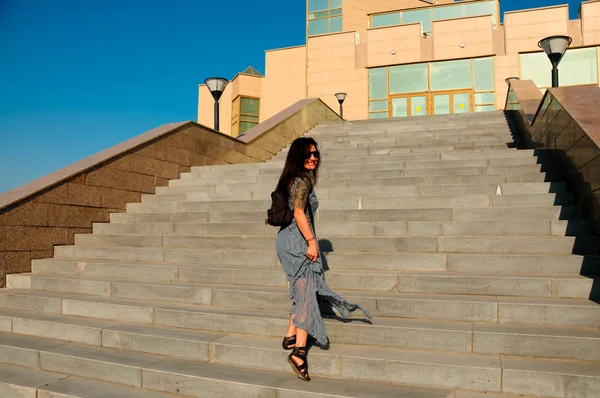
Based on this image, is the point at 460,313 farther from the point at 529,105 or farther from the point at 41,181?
the point at 529,105

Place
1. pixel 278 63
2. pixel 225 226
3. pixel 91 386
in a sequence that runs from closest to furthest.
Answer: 1. pixel 91 386
2. pixel 225 226
3. pixel 278 63

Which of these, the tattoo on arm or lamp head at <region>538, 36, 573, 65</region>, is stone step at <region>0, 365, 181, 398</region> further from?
lamp head at <region>538, 36, 573, 65</region>

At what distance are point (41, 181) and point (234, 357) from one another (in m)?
4.38

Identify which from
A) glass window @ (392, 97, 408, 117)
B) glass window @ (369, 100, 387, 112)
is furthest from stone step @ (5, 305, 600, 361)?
glass window @ (369, 100, 387, 112)

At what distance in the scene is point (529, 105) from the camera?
9602 millimetres

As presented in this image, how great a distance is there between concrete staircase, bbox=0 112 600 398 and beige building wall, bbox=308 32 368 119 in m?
19.8

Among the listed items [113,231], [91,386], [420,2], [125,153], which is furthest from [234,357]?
[420,2]

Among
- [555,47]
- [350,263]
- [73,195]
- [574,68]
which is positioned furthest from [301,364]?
[574,68]

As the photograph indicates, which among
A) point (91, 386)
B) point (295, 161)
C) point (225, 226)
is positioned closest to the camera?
point (295, 161)

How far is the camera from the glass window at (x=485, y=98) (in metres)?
24.2

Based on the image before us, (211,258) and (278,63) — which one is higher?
(278,63)

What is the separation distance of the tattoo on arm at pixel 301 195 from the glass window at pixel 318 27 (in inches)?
1208

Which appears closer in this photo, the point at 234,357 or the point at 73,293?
the point at 234,357

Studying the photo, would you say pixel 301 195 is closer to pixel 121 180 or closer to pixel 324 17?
pixel 121 180
